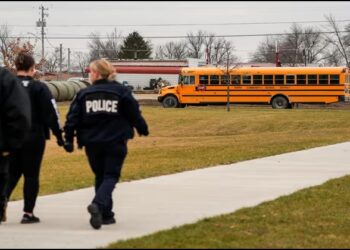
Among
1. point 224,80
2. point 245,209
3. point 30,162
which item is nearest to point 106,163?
point 30,162

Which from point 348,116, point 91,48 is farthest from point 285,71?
point 91,48

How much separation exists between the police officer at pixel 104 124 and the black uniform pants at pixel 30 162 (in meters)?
0.31

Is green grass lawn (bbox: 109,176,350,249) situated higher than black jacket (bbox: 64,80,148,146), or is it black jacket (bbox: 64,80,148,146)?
black jacket (bbox: 64,80,148,146)

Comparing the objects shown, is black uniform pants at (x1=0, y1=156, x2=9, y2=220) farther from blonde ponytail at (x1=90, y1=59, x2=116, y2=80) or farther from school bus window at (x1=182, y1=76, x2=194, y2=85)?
school bus window at (x1=182, y1=76, x2=194, y2=85)

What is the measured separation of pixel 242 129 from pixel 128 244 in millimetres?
22590

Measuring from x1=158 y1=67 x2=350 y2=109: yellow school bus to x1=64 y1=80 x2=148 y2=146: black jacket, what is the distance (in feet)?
108

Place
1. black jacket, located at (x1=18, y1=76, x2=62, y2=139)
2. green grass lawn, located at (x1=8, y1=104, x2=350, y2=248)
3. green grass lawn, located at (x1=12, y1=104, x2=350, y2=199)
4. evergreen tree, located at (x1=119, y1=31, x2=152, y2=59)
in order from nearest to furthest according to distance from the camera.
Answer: green grass lawn, located at (x1=8, y1=104, x2=350, y2=248)
black jacket, located at (x1=18, y1=76, x2=62, y2=139)
green grass lawn, located at (x1=12, y1=104, x2=350, y2=199)
evergreen tree, located at (x1=119, y1=31, x2=152, y2=59)

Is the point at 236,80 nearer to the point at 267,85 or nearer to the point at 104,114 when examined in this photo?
the point at 267,85

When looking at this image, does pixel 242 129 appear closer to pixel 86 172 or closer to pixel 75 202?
pixel 86 172

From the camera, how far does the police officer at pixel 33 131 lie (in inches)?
291

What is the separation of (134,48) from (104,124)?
105 meters

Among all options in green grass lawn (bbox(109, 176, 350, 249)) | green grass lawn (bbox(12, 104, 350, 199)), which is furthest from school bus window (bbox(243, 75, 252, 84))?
green grass lawn (bbox(109, 176, 350, 249))

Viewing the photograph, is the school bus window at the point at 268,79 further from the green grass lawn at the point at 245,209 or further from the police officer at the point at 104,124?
the police officer at the point at 104,124

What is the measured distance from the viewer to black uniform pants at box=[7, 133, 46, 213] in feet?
24.2
